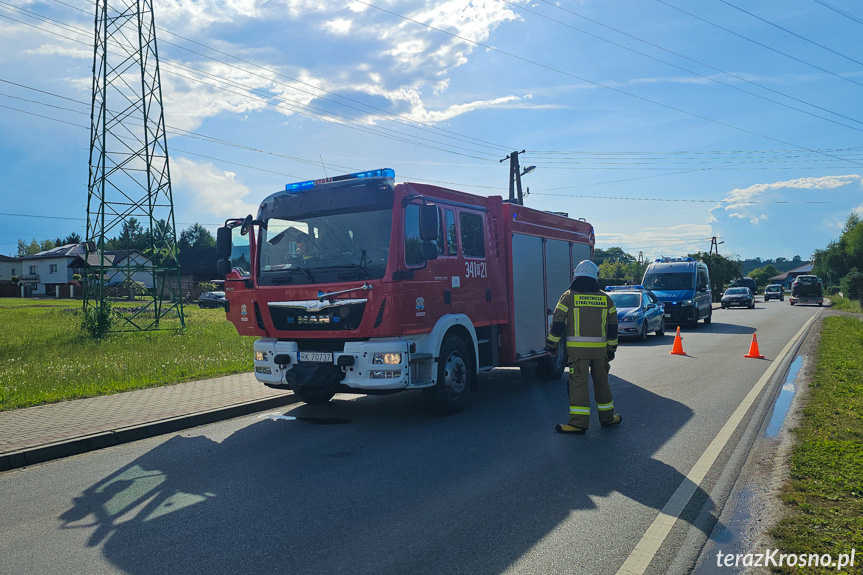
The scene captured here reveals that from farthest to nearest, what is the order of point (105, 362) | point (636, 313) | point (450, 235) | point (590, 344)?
point (636, 313)
point (105, 362)
point (450, 235)
point (590, 344)

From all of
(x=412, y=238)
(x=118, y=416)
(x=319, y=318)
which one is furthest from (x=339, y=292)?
(x=118, y=416)

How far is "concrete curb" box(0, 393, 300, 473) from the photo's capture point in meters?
6.41

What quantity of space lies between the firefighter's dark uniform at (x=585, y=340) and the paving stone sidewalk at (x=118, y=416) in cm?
449

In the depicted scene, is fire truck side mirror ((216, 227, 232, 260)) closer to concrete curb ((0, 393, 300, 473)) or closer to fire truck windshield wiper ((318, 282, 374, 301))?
fire truck windshield wiper ((318, 282, 374, 301))

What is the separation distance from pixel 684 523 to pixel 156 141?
22532 mm

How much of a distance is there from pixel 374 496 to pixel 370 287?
8.93 ft

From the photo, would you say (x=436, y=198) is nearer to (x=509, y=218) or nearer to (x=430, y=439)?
(x=509, y=218)

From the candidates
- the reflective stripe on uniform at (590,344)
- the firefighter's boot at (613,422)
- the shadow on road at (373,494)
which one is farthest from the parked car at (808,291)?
the reflective stripe on uniform at (590,344)

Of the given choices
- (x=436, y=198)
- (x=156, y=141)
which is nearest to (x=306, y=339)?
(x=436, y=198)

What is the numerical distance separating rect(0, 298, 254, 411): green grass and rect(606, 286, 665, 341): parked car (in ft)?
36.1

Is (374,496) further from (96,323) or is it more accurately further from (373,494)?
(96,323)

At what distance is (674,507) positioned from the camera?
4.71 metres

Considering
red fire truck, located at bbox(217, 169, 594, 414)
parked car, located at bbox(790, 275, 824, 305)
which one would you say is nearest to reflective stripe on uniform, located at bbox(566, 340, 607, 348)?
red fire truck, located at bbox(217, 169, 594, 414)

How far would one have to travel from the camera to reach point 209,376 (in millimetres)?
11773
